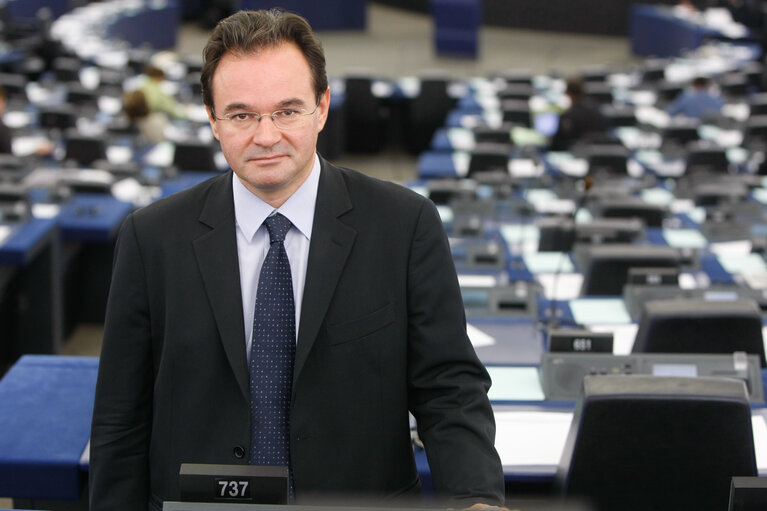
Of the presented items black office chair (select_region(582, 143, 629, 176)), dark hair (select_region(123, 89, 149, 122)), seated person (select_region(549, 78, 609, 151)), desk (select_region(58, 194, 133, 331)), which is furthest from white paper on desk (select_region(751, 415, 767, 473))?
seated person (select_region(549, 78, 609, 151))

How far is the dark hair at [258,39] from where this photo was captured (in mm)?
1729

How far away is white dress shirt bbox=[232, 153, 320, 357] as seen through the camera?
6.10 ft

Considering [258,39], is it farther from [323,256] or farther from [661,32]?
[661,32]

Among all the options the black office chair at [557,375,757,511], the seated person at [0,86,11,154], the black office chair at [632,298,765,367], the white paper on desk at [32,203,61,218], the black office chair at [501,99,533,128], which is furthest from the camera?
the black office chair at [501,99,533,128]

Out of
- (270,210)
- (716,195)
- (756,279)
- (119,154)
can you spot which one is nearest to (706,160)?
(716,195)

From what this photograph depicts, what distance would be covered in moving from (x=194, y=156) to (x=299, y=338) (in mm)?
6603

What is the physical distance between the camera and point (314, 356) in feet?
5.93

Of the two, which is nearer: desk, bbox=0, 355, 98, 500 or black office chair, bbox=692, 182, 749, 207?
desk, bbox=0, 355, 98, 500

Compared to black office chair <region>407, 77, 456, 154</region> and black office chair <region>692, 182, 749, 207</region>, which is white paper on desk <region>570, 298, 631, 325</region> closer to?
black office chair <region>692, 182, 749, 207</region>

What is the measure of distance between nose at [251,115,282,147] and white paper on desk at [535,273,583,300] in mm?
3188

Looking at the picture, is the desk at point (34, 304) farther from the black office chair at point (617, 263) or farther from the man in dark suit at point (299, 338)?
the man in dark suit at point (299, 338)

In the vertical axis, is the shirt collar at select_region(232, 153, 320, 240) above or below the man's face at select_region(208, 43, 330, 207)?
below

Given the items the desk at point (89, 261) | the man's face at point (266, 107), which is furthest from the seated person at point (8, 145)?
the man's face at point (266, 107)

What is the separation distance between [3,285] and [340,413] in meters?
4.18
